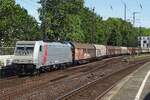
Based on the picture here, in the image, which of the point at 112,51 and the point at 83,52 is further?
the point at 112,51

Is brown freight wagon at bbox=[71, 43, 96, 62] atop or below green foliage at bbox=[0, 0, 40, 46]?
below

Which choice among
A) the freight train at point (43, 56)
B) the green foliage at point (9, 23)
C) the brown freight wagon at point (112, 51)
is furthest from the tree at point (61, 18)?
the freight train at point (43, 56)

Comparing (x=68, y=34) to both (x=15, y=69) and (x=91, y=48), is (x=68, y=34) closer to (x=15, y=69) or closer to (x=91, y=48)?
(x=91, y=48)

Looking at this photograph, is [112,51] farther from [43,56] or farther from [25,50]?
[25,50]

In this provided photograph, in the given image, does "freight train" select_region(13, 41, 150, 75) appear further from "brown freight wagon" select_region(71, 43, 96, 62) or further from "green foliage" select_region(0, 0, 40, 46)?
"green foliage" select_region(0, 0, 40, 46)

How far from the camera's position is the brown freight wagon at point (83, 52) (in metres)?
52.5

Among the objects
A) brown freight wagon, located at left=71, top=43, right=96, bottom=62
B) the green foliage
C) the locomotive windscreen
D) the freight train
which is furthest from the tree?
the locomotive windscreen

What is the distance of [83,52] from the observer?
5753 cm

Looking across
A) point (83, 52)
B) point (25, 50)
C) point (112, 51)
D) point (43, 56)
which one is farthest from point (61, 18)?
point (25, 50)

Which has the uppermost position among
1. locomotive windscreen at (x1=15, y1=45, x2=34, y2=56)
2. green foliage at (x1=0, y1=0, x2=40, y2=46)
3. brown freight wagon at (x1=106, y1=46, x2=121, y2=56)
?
green foliage at (x1=0, y1=0, x2=40, y2=46)

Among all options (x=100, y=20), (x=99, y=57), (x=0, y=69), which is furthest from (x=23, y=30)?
(x=100, y=20)

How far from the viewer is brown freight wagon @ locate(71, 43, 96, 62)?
5253 centimetres

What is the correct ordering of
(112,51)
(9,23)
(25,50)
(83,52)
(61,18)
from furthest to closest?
(112,51)
(61,18)
(9,23)
(83,52)
(25,50)

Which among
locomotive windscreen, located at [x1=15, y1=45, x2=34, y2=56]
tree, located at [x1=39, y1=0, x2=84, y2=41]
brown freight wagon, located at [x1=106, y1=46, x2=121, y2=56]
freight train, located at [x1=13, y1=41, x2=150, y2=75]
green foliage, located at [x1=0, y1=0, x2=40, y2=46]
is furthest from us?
tree, located at [x1=39, y1=0, x2=84, y2=41]
